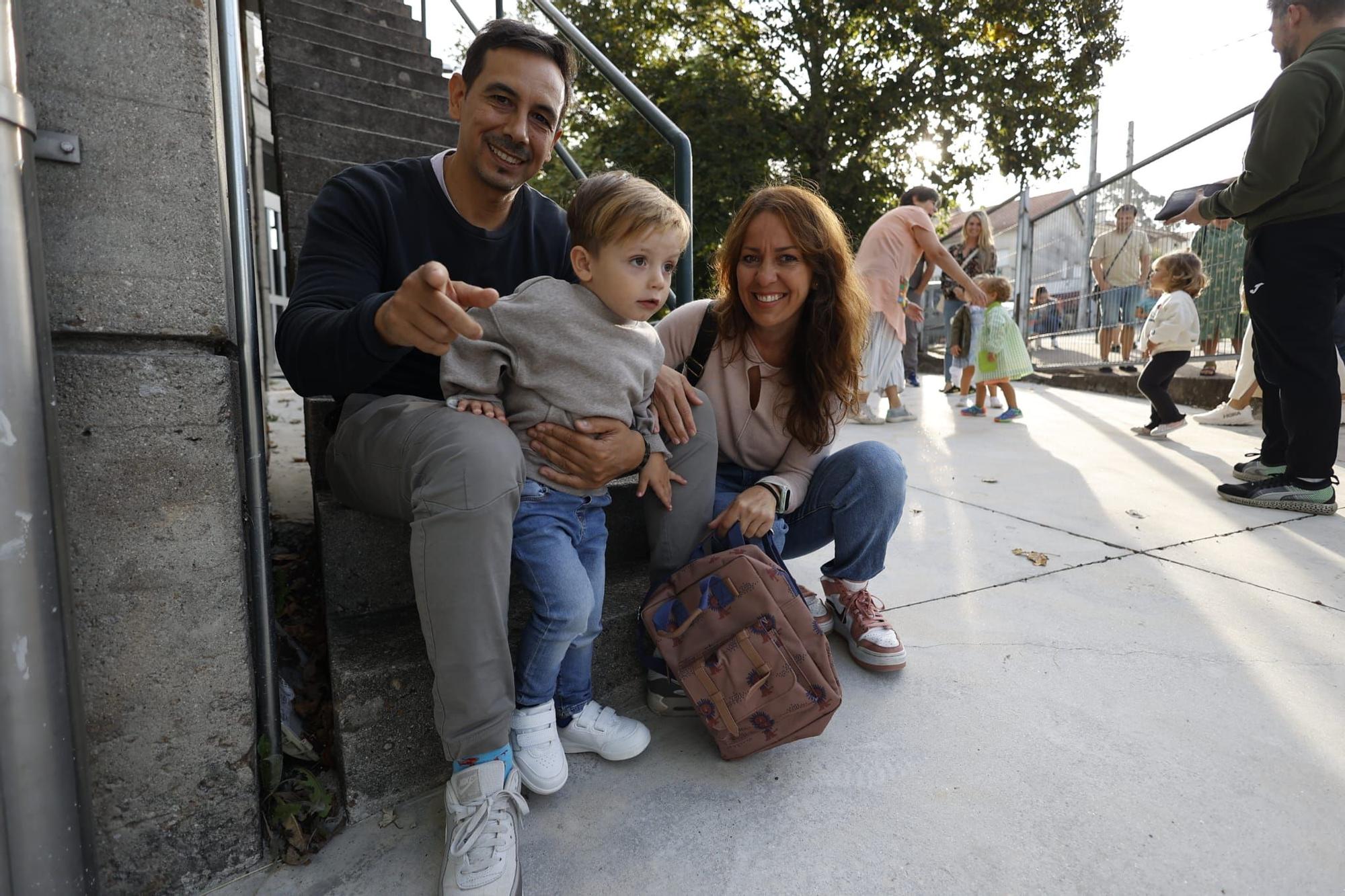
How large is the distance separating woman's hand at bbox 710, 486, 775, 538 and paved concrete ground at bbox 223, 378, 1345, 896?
0.48m

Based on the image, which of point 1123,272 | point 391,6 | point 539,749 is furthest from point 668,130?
point 1123,272

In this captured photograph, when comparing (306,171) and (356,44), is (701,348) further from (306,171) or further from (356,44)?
(356,44)

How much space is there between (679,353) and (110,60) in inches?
53.6

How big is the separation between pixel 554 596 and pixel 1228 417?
5.73 meters

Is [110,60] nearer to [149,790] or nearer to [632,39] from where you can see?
[149,790]

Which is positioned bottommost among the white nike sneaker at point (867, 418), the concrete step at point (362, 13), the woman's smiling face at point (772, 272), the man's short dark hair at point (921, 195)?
the white nike sneaker at point (867, 418)

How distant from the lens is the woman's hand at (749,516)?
184cm

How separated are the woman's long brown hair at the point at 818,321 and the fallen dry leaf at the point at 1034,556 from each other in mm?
1172

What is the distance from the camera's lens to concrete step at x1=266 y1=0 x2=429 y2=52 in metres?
4.33

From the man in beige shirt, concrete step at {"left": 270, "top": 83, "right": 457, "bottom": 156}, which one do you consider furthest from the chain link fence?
concrete step at {"left": 270, "top": 83, "right": 457, "bottom": 156}

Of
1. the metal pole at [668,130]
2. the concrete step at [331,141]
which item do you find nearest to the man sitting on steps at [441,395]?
the metal pole at [668,130]

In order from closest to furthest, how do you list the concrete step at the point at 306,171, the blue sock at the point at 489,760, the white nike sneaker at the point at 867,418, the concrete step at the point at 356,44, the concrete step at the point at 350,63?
the blue sock at the point at 489,760 < the concrete step at the point at 306,171 < the concrete step at the point at 350,63 < the concrete step at the point at 356,44 < the white nike sneaker at the point at 867,418

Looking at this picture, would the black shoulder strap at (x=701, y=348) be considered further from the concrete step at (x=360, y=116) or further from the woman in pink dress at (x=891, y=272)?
the woman in pink dress at (x=891, y=272)

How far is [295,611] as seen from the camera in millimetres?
2154
